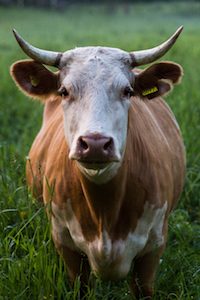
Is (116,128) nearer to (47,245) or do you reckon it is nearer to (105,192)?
(105,192)

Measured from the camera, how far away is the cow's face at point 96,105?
2787mm

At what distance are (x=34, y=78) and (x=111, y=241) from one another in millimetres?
981

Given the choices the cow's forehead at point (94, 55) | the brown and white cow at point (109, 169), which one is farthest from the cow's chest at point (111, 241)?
the cow's forehead at point (94, 55)

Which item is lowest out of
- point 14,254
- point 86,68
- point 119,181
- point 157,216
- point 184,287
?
point 184,287

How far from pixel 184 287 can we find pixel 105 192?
87 centimetres

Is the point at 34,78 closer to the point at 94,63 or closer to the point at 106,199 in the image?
the point at 94,63

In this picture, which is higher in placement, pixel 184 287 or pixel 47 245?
pixel 47 245

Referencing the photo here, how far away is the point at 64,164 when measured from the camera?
3.57m

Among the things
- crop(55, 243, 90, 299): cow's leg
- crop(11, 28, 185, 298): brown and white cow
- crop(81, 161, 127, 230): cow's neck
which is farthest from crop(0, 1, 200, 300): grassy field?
crop(81, 161, 127, 230): cow's neck

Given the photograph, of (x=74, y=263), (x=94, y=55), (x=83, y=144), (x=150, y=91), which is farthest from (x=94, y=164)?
(x=74, y=263)

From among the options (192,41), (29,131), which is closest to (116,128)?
(29,131)

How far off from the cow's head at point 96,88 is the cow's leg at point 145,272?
0.63 m

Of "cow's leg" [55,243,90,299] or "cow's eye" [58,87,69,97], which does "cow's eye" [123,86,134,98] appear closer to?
"cow's eye" [58,87,69,97]

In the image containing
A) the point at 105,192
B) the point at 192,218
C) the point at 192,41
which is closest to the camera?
the point at 105,192
